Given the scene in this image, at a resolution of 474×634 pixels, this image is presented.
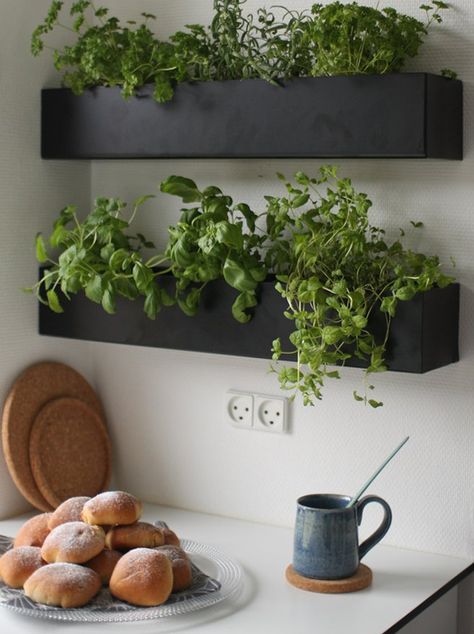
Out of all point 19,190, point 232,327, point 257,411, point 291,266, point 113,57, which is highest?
point 113,57

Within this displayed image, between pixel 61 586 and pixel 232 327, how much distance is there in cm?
53

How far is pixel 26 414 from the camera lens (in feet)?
6.63

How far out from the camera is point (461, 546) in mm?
1799

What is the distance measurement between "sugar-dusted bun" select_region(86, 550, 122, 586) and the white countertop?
95mm

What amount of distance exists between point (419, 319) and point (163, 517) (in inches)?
28.8

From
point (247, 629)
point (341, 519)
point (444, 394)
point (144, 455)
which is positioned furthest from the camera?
point (144, 455)

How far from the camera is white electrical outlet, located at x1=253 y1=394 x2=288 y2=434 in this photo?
1.95 metres

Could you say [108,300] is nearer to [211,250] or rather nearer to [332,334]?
[211,250]

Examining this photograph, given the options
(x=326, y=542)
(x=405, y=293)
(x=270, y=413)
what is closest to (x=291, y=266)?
(x=405, y=293)

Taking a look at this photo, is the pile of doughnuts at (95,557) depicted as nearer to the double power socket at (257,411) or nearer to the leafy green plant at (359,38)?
the double power socket at (257,411)

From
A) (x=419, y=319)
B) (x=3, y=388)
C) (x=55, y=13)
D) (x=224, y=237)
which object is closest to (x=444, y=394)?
(x=419, y=319)

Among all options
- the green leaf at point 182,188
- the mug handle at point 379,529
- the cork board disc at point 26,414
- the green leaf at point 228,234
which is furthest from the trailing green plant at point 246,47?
the mug handle at point 379,529

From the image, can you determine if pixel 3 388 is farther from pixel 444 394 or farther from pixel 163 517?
pixel 444 394

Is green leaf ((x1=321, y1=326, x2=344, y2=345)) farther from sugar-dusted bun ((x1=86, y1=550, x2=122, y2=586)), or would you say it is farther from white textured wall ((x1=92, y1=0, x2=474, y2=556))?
sugar-dusted bun ((x1=86, y1=550, x2=122, y2=586))
